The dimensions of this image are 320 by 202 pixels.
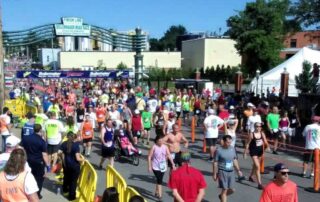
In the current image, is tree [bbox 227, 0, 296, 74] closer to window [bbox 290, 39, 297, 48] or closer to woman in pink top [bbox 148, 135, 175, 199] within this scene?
window [bbox 290, 39, 297, 48]

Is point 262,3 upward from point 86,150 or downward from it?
upward

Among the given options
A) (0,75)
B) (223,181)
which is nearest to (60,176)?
(223,181)

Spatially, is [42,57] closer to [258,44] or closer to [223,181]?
[258,44]

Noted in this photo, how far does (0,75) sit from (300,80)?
58.5ft

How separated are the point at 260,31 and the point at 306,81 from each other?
26.0 metres

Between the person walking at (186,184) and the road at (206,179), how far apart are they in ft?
11.3

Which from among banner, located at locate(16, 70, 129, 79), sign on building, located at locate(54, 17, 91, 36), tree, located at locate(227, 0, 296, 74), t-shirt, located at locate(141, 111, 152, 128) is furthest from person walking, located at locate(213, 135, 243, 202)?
Result: tree, located at locate(227, 0, 296, 74)

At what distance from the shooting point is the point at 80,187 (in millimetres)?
9945

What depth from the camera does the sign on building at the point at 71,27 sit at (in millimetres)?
29875

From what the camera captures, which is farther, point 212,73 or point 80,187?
point 212,73

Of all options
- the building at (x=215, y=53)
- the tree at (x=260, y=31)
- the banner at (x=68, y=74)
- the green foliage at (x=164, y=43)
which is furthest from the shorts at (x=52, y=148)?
the green foliage at (x=164, y=43)

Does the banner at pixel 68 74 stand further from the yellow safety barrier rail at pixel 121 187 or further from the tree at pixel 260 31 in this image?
the yellow safety barrier rail at pixel 121 187

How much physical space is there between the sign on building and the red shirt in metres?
24.4

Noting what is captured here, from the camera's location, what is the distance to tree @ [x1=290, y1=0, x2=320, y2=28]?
81.5 ft
